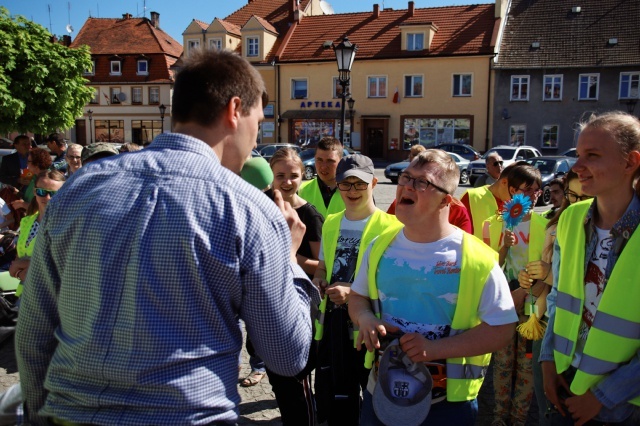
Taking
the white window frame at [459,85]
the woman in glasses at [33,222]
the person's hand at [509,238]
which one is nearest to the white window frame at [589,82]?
the white window frame at [459,85]

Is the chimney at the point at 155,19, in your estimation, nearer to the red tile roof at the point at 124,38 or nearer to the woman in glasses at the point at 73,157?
the red tile roof at the point at 124,38

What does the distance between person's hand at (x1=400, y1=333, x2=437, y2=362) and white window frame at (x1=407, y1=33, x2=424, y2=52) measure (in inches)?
1349

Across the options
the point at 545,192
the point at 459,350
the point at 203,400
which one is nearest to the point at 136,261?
the point at 203,400

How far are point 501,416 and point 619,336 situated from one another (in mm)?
1992

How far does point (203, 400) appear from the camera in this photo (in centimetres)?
145

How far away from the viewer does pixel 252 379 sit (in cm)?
461

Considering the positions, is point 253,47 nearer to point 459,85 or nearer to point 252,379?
point 459,85

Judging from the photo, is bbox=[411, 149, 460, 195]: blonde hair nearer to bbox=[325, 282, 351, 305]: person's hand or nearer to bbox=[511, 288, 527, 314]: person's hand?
bbox=[325, 282, 351, 305]: person's hand

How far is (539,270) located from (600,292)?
1.02 metres

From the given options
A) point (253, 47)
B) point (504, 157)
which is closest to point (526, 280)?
point (504, 157)

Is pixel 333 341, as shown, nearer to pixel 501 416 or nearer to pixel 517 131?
pixel 501 416

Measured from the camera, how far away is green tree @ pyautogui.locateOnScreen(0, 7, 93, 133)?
65.8ft

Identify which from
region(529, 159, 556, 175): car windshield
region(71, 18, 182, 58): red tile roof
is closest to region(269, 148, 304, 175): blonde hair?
region(529, 159, 556, 175): car windshield

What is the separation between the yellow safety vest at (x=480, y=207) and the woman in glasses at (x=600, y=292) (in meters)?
2.06
